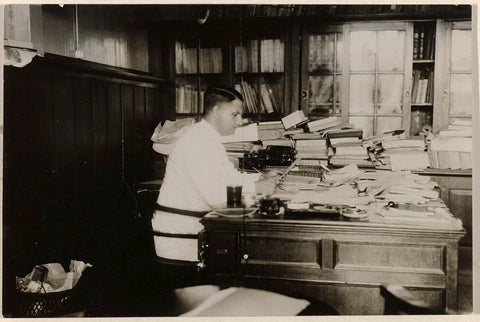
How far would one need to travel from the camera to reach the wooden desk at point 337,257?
6.54 feet

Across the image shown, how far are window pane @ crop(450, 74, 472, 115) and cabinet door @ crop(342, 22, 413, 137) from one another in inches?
14.9

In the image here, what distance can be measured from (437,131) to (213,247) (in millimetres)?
2845

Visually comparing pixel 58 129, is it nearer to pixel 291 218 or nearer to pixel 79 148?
pixel 79 148

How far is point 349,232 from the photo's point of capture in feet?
6.70

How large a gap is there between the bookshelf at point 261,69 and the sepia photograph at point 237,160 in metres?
0.01

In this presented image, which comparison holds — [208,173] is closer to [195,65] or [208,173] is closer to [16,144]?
[16,144]

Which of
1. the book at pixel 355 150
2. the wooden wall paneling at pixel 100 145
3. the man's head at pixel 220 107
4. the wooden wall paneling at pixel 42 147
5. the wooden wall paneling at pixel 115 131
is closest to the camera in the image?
the wooden wall paneling at pixel 42 147

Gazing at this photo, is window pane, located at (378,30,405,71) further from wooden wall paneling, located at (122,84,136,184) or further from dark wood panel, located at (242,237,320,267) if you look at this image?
dark wood panel, located at (242,237,320,267)

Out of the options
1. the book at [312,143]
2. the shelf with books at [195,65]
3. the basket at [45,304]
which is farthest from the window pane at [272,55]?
the basket at [45,304]

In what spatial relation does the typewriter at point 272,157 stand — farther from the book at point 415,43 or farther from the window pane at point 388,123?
the book at point 415,43

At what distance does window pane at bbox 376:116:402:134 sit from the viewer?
4.25 metres

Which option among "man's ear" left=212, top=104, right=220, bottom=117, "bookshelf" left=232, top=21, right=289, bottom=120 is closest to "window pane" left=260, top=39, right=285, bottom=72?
"bookshelf" left=232, top=21, right=289, bottom=120

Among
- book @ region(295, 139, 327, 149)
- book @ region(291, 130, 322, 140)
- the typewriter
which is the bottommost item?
the typewriter

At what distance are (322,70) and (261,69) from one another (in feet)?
1.92
